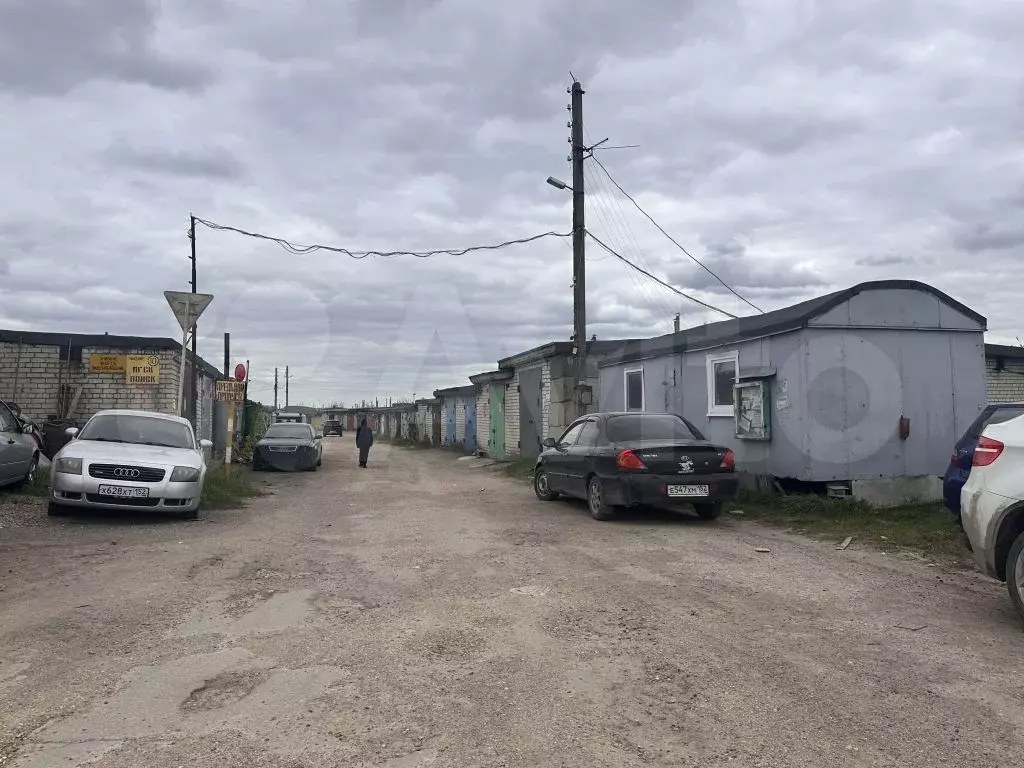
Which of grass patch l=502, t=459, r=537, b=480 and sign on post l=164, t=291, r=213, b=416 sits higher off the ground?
sign on post l=164, t=291, r=213, b=416

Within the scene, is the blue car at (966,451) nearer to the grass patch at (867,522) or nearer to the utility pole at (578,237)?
the grass patch at (867,522)

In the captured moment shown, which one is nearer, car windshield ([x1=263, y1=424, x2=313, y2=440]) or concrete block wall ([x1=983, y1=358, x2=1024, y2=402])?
concrete block wall ([x1=983, y1=358, x2=1024, y2=402])

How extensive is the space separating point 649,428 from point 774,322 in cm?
256

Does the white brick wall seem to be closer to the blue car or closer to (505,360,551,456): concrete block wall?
(505,360,551,456): concrete block wall

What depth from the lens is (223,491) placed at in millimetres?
12289

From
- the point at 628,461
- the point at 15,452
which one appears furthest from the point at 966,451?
the point at 15,452

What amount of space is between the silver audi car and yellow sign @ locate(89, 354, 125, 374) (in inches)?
198

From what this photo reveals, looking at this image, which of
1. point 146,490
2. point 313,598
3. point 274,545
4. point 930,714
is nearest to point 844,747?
point 930,714

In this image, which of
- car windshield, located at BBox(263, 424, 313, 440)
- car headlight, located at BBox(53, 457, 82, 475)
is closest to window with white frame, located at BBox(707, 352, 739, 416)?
car headlight, located at BBox(53, 457, 82, 475)

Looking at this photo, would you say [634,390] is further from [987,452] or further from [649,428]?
[987,452]

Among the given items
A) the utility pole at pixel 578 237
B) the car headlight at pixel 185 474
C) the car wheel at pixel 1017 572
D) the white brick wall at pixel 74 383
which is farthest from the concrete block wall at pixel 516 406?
the car wheel at pixel 1017 572

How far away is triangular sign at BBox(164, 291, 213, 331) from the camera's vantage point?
12070 millimetres

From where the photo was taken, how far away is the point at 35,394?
14.3 meters

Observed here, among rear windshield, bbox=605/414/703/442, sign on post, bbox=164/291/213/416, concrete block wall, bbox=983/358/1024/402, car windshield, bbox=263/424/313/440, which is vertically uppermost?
sign on post, bbox=164/291/213/416
